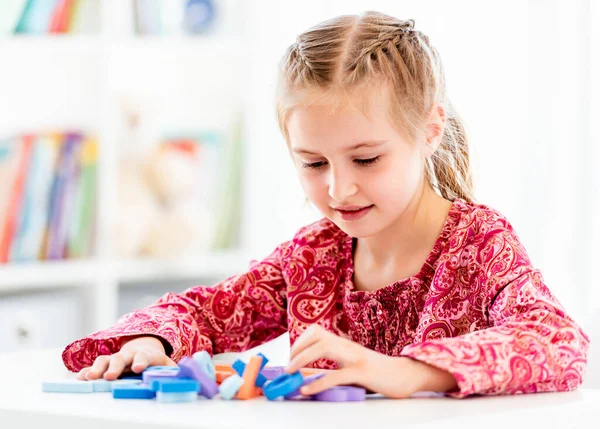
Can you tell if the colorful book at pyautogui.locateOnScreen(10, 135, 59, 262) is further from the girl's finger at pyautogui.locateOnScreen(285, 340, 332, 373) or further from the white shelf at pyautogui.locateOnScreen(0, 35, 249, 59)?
the girl's finger at pyautogui.locateOnScreen(285, 340, 332, 373)

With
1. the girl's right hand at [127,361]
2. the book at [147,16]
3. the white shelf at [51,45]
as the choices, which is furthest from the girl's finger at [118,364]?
the book at [147,16]

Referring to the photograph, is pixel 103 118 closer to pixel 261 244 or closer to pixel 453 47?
pixel 261 244

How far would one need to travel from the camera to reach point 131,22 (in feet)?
8.58

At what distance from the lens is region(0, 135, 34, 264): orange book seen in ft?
7.70

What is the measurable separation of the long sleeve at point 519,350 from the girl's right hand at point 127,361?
0.31 m

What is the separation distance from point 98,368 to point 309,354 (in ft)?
0.94

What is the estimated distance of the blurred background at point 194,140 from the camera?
2.27 metres

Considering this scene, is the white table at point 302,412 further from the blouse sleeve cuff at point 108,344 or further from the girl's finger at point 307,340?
the blouse sleeve cuff at point 108,344

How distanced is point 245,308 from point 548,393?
0.52 meters

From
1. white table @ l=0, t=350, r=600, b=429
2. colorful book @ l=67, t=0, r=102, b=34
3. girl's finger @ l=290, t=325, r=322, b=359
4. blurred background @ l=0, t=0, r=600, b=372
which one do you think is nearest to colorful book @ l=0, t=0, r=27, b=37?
blurred background @ l=0, t=0, r=600, b=372

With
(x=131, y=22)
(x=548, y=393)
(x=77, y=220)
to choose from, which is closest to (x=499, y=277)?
(x=548, y=393)

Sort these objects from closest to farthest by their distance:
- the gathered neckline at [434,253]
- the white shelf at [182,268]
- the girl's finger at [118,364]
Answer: the girl's finger at [118,364] → the gathered neckline at [434,253] → the white shelf at [182,268]

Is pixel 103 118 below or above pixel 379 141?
above

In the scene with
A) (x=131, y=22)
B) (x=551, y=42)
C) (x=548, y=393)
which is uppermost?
(x=131, y=22)
